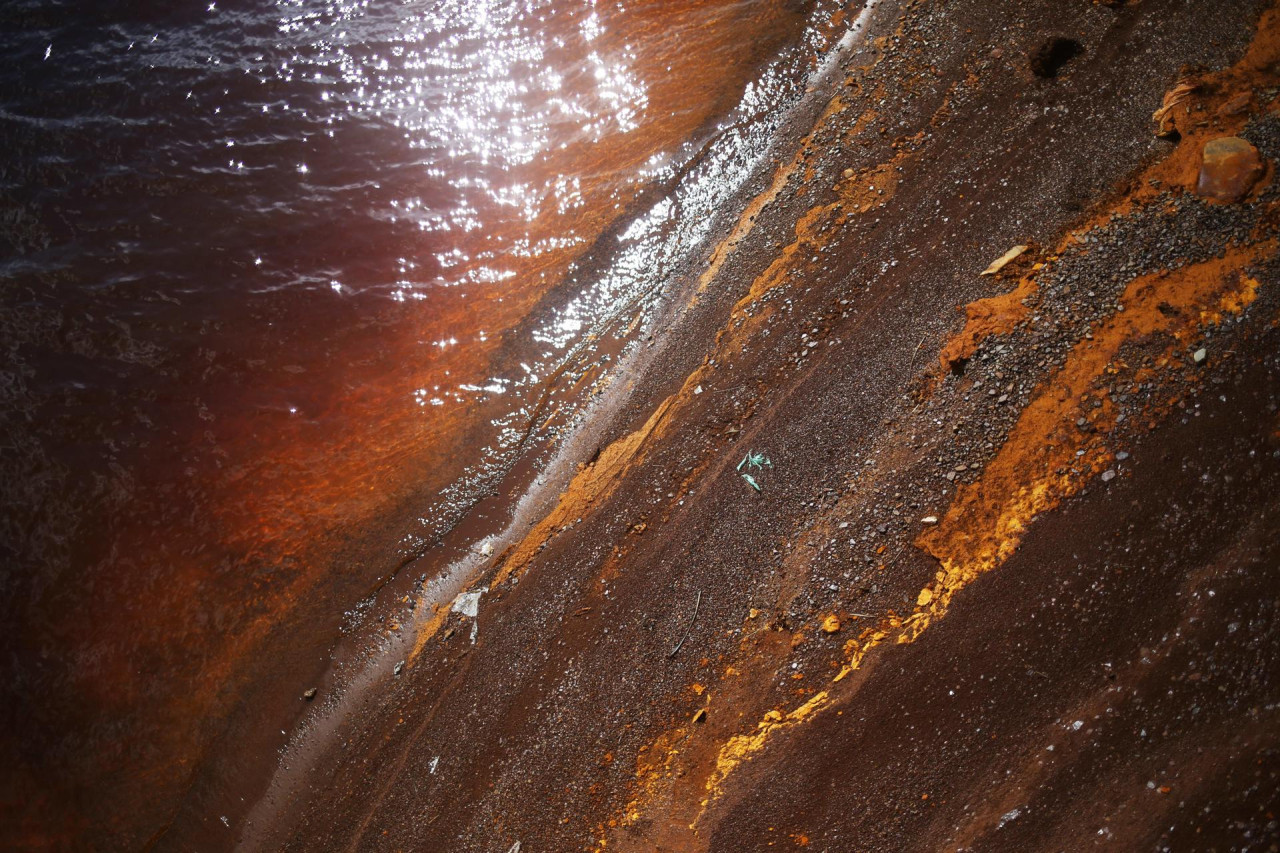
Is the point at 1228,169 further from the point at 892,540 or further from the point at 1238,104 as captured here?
the point at 892,540

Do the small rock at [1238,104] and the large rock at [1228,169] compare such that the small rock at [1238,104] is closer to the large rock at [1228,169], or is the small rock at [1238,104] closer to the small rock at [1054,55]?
the large rock at [1228,169]

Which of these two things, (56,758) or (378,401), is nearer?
(56,758)

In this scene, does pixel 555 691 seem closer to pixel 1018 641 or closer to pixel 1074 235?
pixel 1018 641

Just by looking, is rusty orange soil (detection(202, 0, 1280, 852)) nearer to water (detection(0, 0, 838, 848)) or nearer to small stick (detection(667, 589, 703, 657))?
small stick (detection(667, 589, 703, 657))

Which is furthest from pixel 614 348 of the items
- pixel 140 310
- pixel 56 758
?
pixel 56 758

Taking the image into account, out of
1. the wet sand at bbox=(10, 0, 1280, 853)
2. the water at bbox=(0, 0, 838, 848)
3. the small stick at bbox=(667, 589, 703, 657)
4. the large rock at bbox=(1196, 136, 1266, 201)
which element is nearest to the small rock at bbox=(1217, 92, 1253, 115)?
the wet sand at bbox=(10, 0, 1280, 853)

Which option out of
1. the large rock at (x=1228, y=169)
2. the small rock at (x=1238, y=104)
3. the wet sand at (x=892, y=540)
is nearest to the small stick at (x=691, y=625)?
the wet sand at (x=892, y=540)
